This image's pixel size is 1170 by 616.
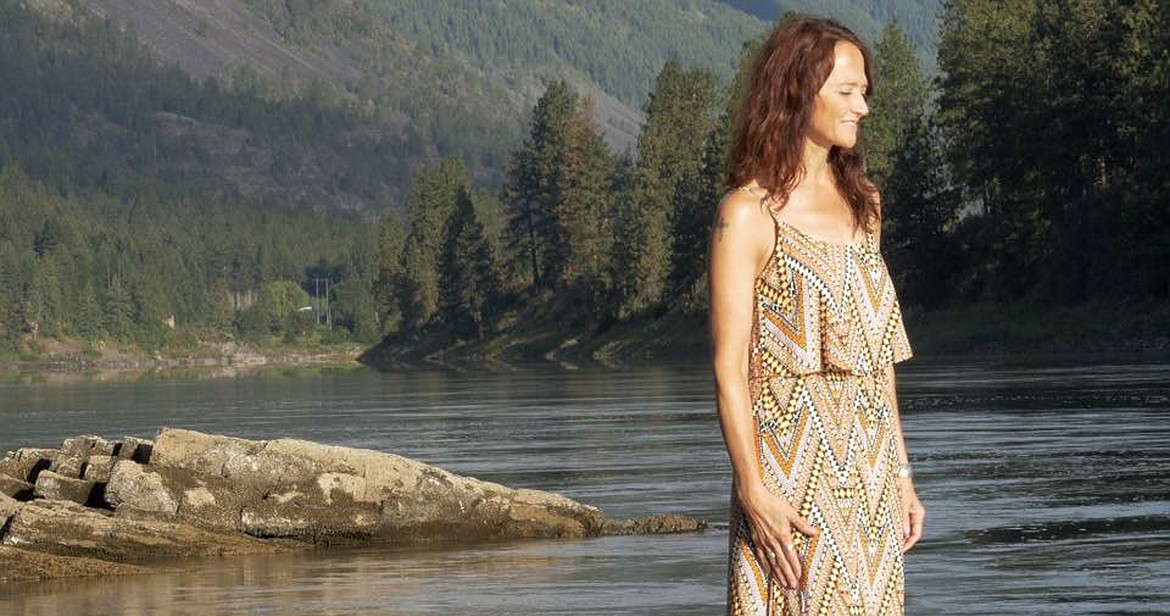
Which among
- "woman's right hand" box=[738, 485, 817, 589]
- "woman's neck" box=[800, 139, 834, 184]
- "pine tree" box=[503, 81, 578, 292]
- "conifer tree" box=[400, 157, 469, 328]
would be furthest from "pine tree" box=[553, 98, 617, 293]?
"woman's right hand" box=[738, 485, 817, 589]

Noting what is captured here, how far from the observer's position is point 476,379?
77375 mm

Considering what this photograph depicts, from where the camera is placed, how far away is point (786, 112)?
660 centimetres

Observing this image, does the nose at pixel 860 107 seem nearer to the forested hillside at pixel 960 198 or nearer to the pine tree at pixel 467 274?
the forested hillside at pixel 960 198

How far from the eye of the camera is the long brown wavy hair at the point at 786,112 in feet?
21.5

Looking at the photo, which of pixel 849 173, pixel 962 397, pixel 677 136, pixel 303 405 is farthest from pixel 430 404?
pixel 677 136

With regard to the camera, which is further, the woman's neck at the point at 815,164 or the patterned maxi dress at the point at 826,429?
the woman's neck at the point at 815,164

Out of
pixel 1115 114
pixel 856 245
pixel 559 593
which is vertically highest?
pixel 1115 114

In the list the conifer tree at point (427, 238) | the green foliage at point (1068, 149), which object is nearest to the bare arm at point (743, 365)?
the green foliage at point (1068, 149)

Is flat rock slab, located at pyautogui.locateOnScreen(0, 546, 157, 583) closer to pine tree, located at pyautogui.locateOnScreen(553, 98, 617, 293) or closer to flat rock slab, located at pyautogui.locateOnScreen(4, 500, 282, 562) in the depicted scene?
flat rock slab, located at pyautogui.locateOnScreen(4, 500, 282, 562)

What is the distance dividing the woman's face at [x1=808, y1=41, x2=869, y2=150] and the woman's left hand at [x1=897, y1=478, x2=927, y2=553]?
41.2 inches

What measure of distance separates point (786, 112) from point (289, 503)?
13116mm

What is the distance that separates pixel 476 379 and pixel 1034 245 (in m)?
21.6

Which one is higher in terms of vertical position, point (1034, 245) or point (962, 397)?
point (1034, 245)

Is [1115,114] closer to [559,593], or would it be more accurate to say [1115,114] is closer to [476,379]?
[476,379]
